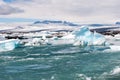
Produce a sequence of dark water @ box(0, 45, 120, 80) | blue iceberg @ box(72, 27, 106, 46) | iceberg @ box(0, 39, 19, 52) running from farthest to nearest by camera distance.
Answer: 1. blue iceberg @ box(72, 27, 106, 46)
2. iceberg @ box(0, 39, 19, 52)
3. dark water @ box(0, 45, 120, 80)

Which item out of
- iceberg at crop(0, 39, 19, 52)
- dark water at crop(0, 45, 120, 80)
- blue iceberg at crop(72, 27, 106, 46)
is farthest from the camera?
blue iceberg at crop(72, 27, 106, 46)

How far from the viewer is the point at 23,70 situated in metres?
19.5

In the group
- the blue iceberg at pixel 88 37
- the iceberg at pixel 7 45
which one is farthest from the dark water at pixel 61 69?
the blue iceberg at pixel 88 37

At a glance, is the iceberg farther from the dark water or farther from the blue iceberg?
the dark water

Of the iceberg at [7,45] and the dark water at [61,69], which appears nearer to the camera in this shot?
the dark water at [61,69]

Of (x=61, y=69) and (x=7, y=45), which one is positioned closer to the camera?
(x=61, y=69)

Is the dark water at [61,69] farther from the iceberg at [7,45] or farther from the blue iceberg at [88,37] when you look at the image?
the blue iceberg at [88,37]

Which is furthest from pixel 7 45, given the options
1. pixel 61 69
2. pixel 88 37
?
pixel 61 69

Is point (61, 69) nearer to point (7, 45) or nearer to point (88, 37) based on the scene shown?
point (7, 45)

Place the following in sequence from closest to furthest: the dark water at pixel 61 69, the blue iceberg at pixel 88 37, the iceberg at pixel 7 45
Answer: the dark water at pixel 61 69 < the iceberg at pixel 7 45 < the blue iceberg at pixel 88 37

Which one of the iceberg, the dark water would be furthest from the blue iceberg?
the dark water

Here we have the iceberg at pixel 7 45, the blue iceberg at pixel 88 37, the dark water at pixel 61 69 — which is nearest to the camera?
the dark water at pixel 61 69

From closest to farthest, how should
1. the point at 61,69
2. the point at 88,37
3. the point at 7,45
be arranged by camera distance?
the point at 61,69, the point at 7,45, the point at 88,37

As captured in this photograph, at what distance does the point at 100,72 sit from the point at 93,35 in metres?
20.0
